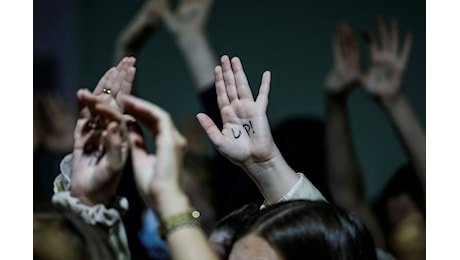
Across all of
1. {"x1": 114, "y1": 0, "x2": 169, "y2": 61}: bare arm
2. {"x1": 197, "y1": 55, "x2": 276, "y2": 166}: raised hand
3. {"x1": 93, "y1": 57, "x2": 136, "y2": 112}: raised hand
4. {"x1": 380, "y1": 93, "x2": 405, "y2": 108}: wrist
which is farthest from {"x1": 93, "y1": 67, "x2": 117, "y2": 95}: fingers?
{"x1": 380, "y1": 93, "x2": 405, "y2": 108}: wrist

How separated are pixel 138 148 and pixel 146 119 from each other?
0.03 meters

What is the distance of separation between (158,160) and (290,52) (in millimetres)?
619

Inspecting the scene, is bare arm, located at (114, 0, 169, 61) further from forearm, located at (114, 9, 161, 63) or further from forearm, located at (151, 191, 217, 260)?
forearm, located at (151, 191, 217, 260)

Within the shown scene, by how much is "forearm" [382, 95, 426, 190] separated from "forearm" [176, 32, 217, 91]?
30 cm

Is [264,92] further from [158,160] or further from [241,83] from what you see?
[158,160]

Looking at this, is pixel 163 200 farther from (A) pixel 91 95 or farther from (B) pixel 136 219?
(B) pixel 136 219

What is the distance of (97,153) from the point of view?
87cm

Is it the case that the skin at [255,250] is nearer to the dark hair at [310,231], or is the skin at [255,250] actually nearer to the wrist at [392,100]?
the dark hair at [310,231]

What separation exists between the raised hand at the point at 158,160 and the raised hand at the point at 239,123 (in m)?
0.15

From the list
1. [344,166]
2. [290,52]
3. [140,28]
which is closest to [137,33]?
[140,28]

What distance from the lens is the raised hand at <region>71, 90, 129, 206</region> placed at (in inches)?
33.3

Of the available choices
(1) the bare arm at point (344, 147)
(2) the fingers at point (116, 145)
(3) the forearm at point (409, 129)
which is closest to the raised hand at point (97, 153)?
(2) the fingers at point (116, 145)
